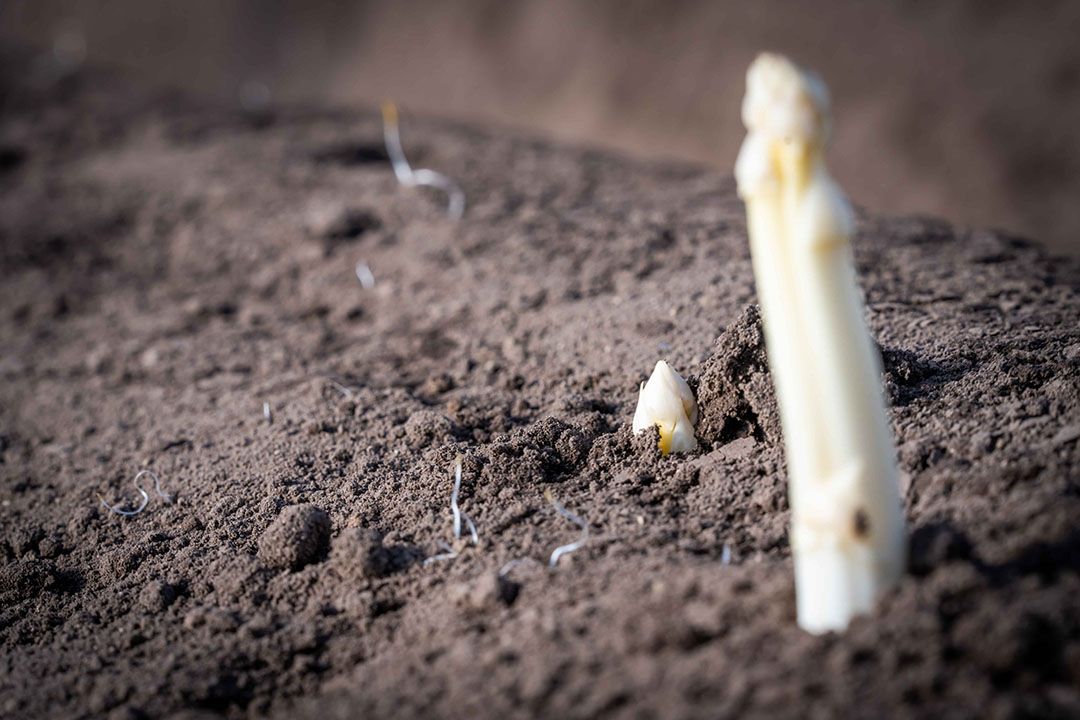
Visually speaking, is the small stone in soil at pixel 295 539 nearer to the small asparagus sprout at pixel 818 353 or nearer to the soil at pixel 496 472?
the soil at pixel 496 472

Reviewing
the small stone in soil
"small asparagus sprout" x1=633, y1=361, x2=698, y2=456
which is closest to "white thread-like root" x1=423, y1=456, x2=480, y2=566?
the small stone in soil

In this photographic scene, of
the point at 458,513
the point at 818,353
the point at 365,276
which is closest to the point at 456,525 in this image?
the point at 458,513

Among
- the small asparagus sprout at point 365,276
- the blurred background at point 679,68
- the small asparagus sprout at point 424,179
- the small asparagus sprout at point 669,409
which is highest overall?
the blurred background at point 679,68

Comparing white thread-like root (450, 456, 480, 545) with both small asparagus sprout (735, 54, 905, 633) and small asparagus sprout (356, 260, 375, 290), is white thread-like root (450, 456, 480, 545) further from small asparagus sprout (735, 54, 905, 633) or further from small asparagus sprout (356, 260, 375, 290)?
small asparagus sprout (356, 260, 375, 290)

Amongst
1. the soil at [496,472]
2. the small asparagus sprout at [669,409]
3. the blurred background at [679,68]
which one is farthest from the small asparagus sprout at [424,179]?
the small asparagus sprout at [669,409]

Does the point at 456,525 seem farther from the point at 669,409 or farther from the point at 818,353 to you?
the point at 818,353

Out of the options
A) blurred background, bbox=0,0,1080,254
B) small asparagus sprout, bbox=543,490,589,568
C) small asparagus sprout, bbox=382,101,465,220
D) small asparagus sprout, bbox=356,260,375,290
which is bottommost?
small asparagus sprout, bbox=543,490,589,568
